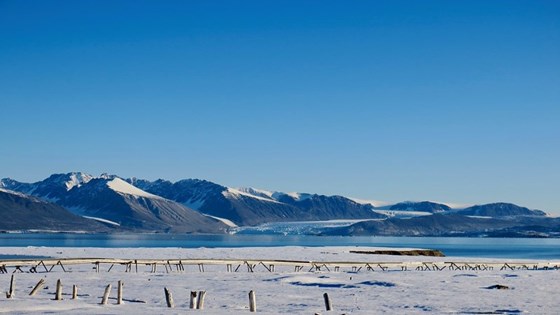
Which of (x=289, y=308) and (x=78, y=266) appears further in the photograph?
(x=78, y=266)

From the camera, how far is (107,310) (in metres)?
33.1

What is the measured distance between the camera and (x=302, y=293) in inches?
1695

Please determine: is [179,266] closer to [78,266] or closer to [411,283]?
[78,266]

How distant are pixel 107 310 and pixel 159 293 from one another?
359 inches

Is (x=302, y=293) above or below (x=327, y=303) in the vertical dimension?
above

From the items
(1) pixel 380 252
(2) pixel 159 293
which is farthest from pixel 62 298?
(1) pixel 380 252

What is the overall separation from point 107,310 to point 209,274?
2327 centimetres

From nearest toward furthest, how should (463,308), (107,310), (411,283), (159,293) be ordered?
(107,310) → (463,308) → (159,293) → (411,283)

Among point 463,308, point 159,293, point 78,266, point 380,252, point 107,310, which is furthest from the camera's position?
point 380,252

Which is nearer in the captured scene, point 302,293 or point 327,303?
point 327,303

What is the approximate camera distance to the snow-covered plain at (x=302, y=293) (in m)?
35.0

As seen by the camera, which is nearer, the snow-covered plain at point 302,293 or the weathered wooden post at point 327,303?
the weathered wooden post at point 327,303

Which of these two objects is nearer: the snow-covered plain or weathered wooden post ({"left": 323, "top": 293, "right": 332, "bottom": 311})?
weathered wooden post ({"left": 323, "top": 293, "right": 332, "bottom": 311})

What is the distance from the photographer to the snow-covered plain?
35.0 m
